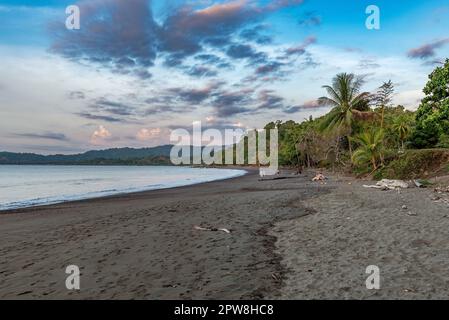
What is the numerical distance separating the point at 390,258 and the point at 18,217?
1419cm

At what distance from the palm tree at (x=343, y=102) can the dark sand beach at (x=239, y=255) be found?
87.5ft

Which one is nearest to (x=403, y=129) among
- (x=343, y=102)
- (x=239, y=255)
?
(x=343, y=102)

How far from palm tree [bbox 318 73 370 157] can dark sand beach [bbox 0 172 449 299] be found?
26661 millimetres

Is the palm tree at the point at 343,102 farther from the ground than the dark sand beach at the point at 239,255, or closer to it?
farther from the ground

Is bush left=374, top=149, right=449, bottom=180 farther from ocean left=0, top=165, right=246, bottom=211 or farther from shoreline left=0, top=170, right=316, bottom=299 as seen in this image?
ocean left=0, top=165, right=246, bottom=211

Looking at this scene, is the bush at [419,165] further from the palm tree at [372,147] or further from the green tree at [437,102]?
the green tree at [437,102]

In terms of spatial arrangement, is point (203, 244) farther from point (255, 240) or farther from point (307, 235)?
point (307, 235)

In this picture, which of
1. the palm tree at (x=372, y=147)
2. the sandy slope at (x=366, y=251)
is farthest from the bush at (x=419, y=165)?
the sandy slope at (x=366, y=251)

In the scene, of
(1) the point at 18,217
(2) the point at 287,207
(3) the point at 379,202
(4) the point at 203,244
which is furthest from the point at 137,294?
(1) the point at 18,217

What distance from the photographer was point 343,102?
37500mm

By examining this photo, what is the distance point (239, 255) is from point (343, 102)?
34076mm

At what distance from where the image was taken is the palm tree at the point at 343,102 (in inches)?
1463

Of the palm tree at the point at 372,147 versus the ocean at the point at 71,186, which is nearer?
the ocean at the point at 71,186

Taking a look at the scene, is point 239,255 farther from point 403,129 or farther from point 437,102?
point 403,129
